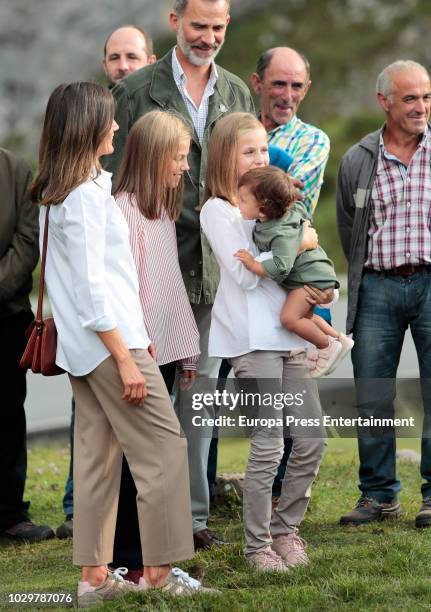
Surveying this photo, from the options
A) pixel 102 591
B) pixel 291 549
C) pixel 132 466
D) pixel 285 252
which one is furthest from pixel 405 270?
pixel 102 591

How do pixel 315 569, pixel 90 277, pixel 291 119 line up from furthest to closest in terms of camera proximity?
pixel 291 119 < pixel 315 569 < pixel 90 277

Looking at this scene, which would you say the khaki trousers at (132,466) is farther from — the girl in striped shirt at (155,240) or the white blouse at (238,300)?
the white blouse at (238,300)

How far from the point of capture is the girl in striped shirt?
16.3 ft

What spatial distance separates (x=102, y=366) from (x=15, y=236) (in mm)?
1742

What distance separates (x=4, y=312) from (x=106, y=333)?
1790 millimetres

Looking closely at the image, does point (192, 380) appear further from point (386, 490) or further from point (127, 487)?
point (386, 490)

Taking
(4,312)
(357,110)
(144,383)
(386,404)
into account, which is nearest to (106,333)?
(144,383)

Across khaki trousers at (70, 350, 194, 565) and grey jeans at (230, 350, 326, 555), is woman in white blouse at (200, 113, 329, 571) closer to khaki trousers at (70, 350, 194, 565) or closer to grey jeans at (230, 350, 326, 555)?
grey jeans at (230, 350, 326, 555)

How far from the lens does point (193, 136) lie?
5.62 metres

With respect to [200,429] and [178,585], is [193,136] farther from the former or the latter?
[178,585]

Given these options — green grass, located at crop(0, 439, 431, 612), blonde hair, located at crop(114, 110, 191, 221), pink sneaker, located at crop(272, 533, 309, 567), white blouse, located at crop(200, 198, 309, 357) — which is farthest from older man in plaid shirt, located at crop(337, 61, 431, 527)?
blonde hair, located at crop(114, 110, 191, 221)

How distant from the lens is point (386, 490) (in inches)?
245

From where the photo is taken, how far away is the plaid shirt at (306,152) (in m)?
5.97

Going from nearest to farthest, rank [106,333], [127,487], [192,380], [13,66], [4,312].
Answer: [106,333], [127,487], [192,380], [4,312], [13,66]
